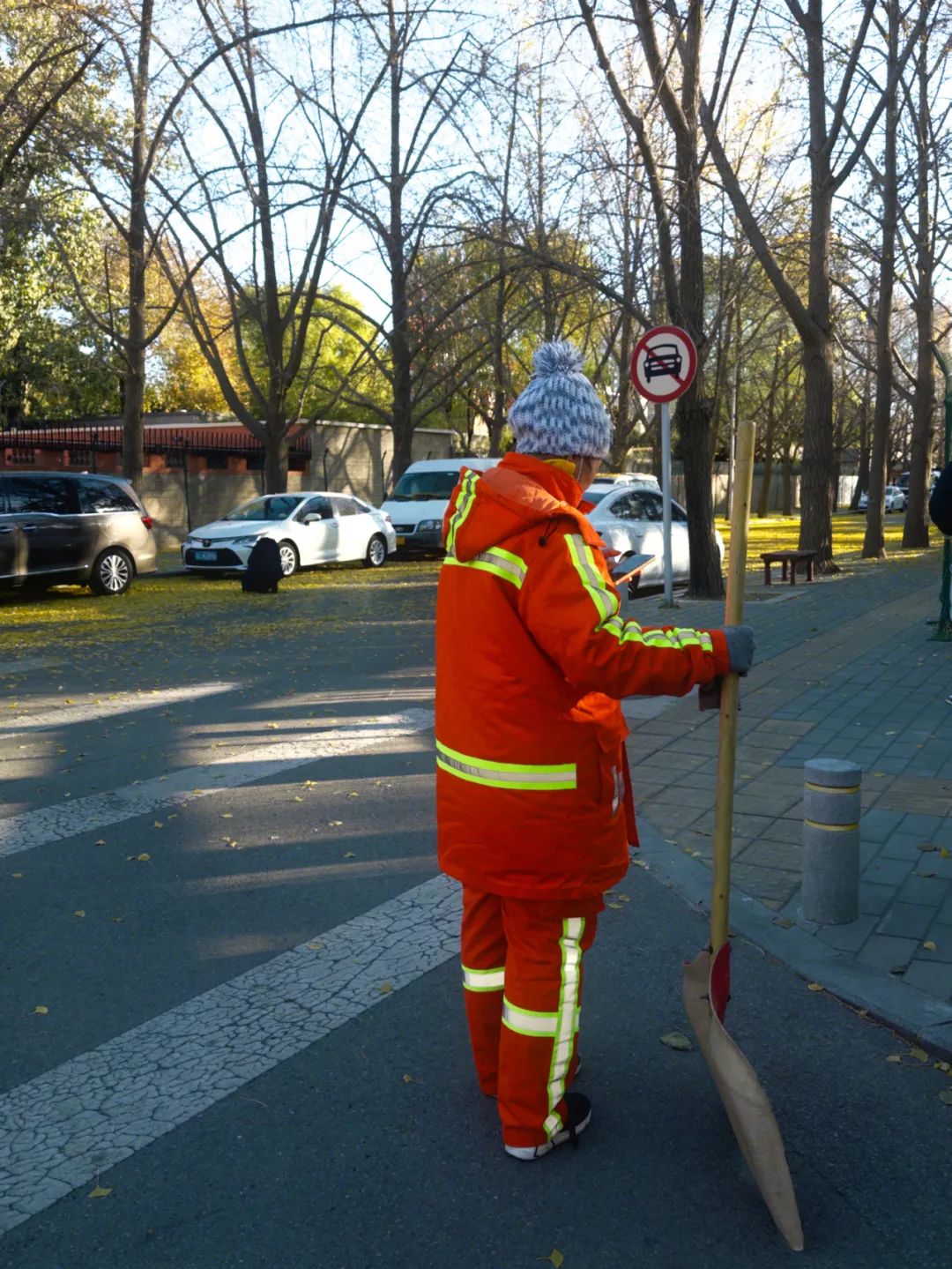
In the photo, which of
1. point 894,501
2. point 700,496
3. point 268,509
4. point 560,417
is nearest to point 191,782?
point 560,417

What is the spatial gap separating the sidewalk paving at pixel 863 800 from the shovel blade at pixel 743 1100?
919 mm

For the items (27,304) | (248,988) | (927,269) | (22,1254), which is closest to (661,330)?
(248,988)

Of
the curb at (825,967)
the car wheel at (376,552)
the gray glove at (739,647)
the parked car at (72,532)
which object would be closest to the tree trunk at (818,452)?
the car wheel at (376,552)

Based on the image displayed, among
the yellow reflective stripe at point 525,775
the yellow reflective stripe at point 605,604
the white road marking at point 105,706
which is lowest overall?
the white road marking at point 105,706

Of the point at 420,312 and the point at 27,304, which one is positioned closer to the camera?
the point at 420,312

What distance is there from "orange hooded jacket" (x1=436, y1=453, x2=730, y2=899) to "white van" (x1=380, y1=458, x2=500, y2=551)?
2068 cm

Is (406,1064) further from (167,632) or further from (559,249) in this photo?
(559,249)

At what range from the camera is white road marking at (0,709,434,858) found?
577 cm

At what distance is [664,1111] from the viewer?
10.5ft

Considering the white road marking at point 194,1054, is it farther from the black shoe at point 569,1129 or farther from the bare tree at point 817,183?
the bare tree at point 817,183

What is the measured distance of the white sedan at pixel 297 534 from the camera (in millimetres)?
20297

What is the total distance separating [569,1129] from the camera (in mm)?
3021

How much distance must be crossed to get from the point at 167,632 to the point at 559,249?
526 inches

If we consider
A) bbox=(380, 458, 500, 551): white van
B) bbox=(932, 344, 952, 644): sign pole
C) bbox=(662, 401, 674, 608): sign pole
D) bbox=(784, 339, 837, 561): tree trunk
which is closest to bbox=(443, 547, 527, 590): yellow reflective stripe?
bbox=(932, 344, 952, 644): sign pole
